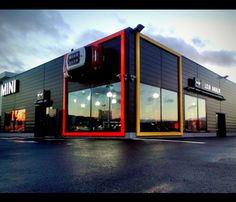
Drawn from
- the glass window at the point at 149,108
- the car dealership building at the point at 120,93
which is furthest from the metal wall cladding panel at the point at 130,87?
the glass window at the point at 149,108

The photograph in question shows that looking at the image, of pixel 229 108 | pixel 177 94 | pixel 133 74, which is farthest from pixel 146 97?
pixel 229 108

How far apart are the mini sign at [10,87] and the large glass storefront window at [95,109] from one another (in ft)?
28.7

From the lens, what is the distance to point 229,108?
2320 cm

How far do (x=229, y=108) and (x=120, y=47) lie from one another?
16.8 metres

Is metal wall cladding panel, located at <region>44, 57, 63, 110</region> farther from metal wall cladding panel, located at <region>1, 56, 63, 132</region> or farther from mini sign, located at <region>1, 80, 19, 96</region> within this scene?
mini sign, located at <region>1, 80, 19, 96</region>

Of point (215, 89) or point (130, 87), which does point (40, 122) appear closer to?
point (130, 87)

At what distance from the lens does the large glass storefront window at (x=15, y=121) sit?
19812 millimetres

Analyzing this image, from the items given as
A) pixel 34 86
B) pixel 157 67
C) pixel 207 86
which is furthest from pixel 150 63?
pixel 34 86

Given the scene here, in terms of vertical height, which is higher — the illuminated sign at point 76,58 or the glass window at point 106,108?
the illuminated sign at point 76,58

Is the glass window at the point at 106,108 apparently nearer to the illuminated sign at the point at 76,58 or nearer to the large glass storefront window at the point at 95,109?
Result: the large glass storefront window at the point at 95,109

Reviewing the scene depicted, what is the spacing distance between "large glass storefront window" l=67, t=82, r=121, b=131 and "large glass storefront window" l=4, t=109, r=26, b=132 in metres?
7.19

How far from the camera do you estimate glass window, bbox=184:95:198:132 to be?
52.9 ft

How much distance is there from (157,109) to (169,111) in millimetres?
1366
